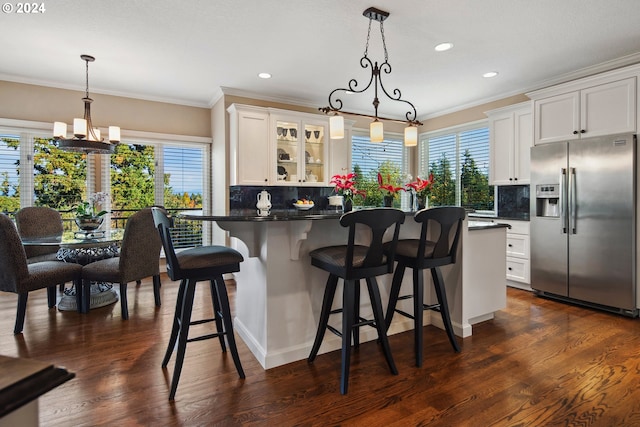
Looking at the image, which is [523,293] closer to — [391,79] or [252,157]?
[391,79]

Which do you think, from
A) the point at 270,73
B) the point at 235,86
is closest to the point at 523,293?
the point at 270,73

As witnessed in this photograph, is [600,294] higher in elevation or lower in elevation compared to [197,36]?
lower

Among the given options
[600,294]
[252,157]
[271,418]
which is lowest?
[271,418]

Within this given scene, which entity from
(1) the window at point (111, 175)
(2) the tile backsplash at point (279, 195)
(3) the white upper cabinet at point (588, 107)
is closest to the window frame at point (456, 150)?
(3) the white upper cabinet at point (588, 107)

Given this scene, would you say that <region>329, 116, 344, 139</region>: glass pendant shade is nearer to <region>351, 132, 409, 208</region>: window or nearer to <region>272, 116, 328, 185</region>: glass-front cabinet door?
<region>272, 116, 328, 185</region>: glass-front cabinet door

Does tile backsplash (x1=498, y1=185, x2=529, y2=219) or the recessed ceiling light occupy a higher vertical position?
the recessed ceiling light

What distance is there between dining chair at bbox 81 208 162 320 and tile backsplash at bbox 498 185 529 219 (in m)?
4.39

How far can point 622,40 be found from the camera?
3199 millimetres

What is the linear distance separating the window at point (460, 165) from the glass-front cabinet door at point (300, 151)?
1.99 meters

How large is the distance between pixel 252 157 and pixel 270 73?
1.11 m

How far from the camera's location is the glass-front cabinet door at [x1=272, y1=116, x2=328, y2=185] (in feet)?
16.1

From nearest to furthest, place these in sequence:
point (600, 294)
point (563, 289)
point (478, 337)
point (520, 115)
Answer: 1. point (478, 337)
2. point (600, 294)
3. point (563, 289)
4. point (520, 115)

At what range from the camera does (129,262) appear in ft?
10.8

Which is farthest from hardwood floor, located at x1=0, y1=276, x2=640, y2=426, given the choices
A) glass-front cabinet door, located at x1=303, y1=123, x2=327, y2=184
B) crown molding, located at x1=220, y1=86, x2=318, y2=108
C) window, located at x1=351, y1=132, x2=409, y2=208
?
window, located at x1=351, y1=132, x2=409, y2=208
